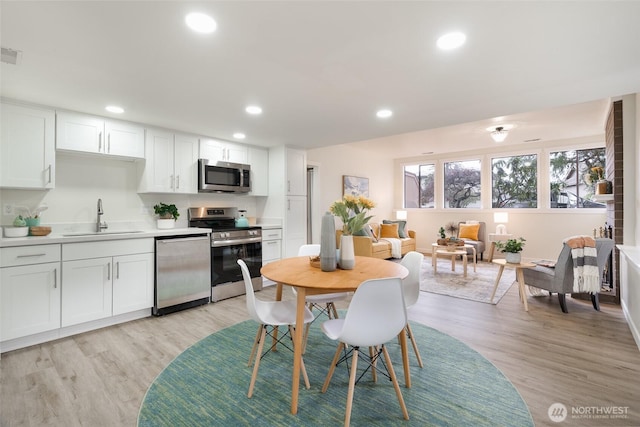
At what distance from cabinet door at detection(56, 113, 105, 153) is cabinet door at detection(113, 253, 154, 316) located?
1.23m

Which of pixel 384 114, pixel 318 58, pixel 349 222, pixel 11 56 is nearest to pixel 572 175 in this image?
pixel 384 114

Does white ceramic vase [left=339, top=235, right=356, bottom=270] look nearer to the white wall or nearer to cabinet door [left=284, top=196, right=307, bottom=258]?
cabinet door [left=284, top=196, right=307, bottom=258]

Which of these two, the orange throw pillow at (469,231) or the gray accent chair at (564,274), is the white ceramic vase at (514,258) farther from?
the orange throw pillow at (469,231)

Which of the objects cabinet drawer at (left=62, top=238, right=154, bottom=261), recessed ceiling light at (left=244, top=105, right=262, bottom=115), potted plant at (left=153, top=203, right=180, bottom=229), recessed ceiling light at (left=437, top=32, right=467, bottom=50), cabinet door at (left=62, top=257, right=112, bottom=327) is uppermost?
recessed ceiling light at (left=244, top=105, right=262, bottom=115)

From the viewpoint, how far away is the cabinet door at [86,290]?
9.26 ft

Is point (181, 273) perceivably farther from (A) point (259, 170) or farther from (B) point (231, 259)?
(A) point (259, 170)

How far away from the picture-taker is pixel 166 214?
3.87 meters

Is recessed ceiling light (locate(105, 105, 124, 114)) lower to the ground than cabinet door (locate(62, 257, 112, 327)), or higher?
higher

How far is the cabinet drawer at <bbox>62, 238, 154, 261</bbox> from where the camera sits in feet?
9.30

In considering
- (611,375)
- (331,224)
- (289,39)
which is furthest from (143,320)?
(611,375)

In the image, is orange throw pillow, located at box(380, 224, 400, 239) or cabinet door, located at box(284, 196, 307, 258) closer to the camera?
cabinet door, located at box(284, 196, 307, 258)

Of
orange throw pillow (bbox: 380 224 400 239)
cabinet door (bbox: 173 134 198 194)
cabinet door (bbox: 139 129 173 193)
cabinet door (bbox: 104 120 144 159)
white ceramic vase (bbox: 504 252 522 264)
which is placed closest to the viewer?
cabinet door (bbox: 104 120 144 159)

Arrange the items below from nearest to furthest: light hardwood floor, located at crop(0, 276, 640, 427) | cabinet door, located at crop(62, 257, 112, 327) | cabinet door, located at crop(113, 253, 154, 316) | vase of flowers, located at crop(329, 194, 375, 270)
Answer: light hardwood floor, located at crop(0, 276, 640, 427) → vase of flowers, located at crop(329, 194, 375, 270) → cabinet door, located at crop(62, 257, 112, 327) → cabinet door, located at crop(113, 253, 154, 316)

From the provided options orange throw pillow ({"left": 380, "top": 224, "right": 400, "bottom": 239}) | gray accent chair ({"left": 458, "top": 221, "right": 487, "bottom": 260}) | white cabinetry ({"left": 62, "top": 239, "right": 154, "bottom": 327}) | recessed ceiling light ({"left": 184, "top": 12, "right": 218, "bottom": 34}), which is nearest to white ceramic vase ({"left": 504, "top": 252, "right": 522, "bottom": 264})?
gray accent chair ({"left": 458, "top": 221, "right": 487, "bottom": 260})
